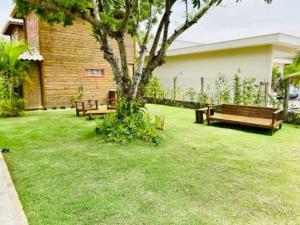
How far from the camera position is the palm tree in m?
9.41

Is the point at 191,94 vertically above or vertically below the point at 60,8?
below

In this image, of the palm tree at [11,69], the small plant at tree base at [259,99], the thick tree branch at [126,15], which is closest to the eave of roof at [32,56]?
the palm tree at [11,69]

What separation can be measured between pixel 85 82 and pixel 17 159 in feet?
29.1

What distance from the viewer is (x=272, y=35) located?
9.89 m

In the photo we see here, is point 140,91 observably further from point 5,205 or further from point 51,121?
point 5,205

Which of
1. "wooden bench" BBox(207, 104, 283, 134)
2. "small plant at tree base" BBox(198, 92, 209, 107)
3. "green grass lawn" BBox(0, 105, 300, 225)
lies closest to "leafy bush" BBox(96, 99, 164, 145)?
"green grass lawn" BBox(0, 105, 300, 225)

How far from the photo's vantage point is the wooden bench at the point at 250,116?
7.26 metres

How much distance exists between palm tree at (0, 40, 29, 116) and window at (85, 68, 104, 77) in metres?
3.41

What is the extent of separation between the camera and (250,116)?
26.9 ft

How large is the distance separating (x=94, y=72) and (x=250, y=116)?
8.81 meters

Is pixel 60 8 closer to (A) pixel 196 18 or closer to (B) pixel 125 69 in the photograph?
(B) pixel 125 69

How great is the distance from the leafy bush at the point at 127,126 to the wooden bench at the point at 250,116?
277 cm

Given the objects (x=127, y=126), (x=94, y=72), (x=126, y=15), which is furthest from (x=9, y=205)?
(x=94, y=72)

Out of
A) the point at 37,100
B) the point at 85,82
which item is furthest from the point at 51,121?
the point at 85,82
